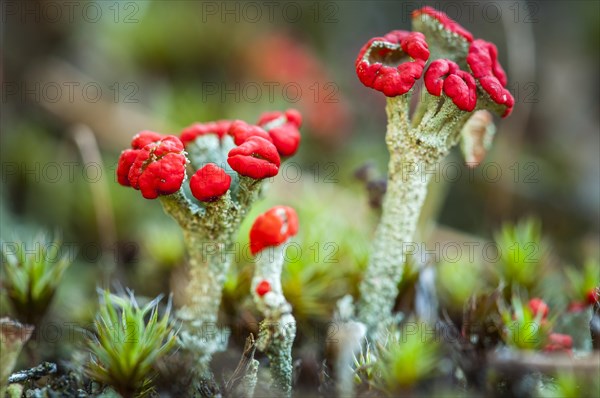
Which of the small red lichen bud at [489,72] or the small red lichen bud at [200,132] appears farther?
the small red lichen bud at [200,132]

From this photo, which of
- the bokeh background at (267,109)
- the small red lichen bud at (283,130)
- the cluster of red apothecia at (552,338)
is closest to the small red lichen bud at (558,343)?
the cluster of red apothecia at (552,338)

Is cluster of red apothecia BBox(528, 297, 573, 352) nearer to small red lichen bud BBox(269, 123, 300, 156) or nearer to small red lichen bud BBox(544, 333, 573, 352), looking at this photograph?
small red lichen bud BBox(544, 333, 573, 352)

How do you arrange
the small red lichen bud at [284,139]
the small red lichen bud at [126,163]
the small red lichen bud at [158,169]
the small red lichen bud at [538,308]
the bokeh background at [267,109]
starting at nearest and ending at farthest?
the small red lichen bud at [158,169]
the small red lichen bud at [126,163]
the small red lichen bud at [284,139]
the small red lichen bud at [538,308]
the bokeh background at [267,109]

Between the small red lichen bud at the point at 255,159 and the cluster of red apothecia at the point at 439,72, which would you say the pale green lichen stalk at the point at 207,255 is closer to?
the small red lichen bud at the point at 255,159

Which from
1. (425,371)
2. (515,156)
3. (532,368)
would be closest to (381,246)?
(425,371)

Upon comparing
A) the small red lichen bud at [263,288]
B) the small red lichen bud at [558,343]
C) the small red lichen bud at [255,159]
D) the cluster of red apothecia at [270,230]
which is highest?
the small red lichen bud at [255,159]

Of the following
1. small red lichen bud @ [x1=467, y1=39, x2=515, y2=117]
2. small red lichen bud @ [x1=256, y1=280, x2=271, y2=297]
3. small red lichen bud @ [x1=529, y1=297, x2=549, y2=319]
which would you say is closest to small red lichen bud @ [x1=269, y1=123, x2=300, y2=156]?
small red lichen bud @ [x1=256, y1=280, x2=271, y2=297]
